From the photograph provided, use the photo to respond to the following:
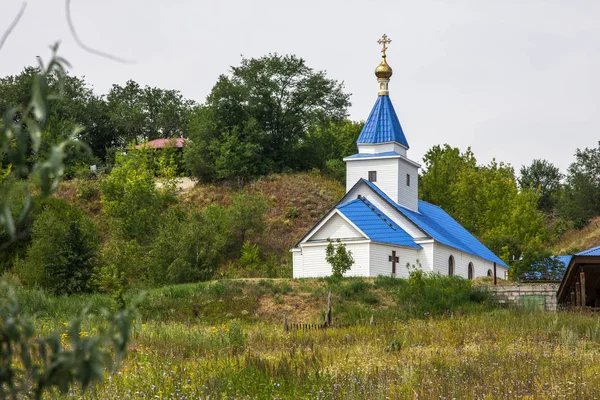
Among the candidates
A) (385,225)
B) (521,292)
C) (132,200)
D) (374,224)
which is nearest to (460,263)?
(385,225)

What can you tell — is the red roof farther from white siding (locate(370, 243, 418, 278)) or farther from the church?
white siding (locate(370, 243, 418, 278))

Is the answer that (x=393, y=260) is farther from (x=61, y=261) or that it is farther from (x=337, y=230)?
(x=61, y=261)

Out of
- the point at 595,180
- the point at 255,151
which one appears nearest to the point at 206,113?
the point at 255,151

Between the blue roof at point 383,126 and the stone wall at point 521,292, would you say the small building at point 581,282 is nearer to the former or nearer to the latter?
the stone wall at point 521,292

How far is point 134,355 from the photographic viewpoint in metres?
15.7

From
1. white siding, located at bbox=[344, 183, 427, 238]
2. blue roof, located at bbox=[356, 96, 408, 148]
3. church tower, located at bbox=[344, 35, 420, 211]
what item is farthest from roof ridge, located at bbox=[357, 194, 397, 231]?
blue roof, located at bbox=[356, 96, 408, 148]

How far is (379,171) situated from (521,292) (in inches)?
596

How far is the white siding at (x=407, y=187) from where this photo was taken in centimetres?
4603

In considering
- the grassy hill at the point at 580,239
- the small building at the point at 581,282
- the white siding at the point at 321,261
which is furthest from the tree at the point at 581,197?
the small building at the point at 581,282

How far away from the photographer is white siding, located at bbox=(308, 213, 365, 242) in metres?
42.0

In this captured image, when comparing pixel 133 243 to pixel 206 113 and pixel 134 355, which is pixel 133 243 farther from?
pixel 134 355

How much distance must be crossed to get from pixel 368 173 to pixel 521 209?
52.1 feet

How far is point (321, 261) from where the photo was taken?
139 feet

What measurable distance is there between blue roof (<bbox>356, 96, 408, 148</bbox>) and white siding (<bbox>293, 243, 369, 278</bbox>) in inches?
291
